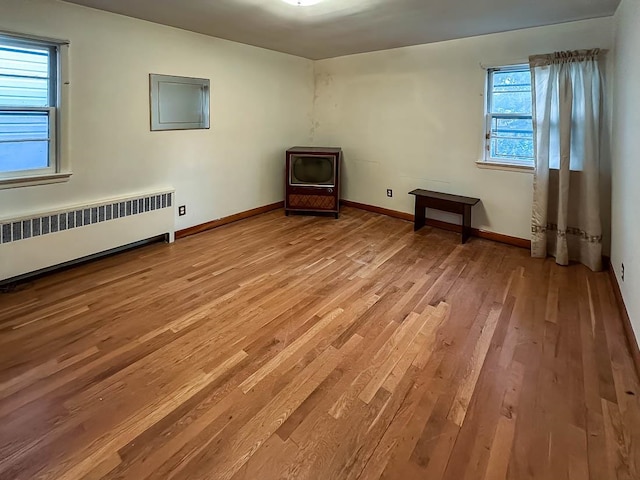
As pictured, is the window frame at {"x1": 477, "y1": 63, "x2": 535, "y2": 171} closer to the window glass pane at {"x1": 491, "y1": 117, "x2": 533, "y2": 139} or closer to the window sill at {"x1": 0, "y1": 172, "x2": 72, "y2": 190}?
the window glass pane at {"x1": 491, "y1": 117, "x2": 533, "y2": 139}

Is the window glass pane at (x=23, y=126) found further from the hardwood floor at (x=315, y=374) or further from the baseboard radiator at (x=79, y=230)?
the hardwood floor at (x=315, y=374)

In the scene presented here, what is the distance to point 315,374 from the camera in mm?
2139

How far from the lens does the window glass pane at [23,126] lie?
308 cm

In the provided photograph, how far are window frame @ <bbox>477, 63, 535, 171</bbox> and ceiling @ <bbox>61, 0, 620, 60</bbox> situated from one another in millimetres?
417

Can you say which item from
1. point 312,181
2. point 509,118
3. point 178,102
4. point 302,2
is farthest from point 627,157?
point 178,102

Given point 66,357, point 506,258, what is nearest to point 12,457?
point 66,357

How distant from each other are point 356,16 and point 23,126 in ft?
9.84

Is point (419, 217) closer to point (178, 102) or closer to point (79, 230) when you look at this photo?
point (178, 102)

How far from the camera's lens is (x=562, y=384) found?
2072mm

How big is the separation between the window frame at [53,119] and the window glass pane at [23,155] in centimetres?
3

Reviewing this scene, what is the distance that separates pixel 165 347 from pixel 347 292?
4.71ft

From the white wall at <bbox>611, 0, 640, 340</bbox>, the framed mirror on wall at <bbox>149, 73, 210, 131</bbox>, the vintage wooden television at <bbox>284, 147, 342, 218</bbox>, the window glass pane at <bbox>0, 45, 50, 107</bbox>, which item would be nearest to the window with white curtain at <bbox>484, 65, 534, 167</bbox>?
the white wall at <bbox>611, 0, 640, 340</bbox>

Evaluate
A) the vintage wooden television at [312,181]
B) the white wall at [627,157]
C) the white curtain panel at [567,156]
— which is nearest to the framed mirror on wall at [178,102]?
the vintage wooden television at [312,181]

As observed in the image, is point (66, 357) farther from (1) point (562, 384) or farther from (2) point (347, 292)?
(1) point (562, 384)
